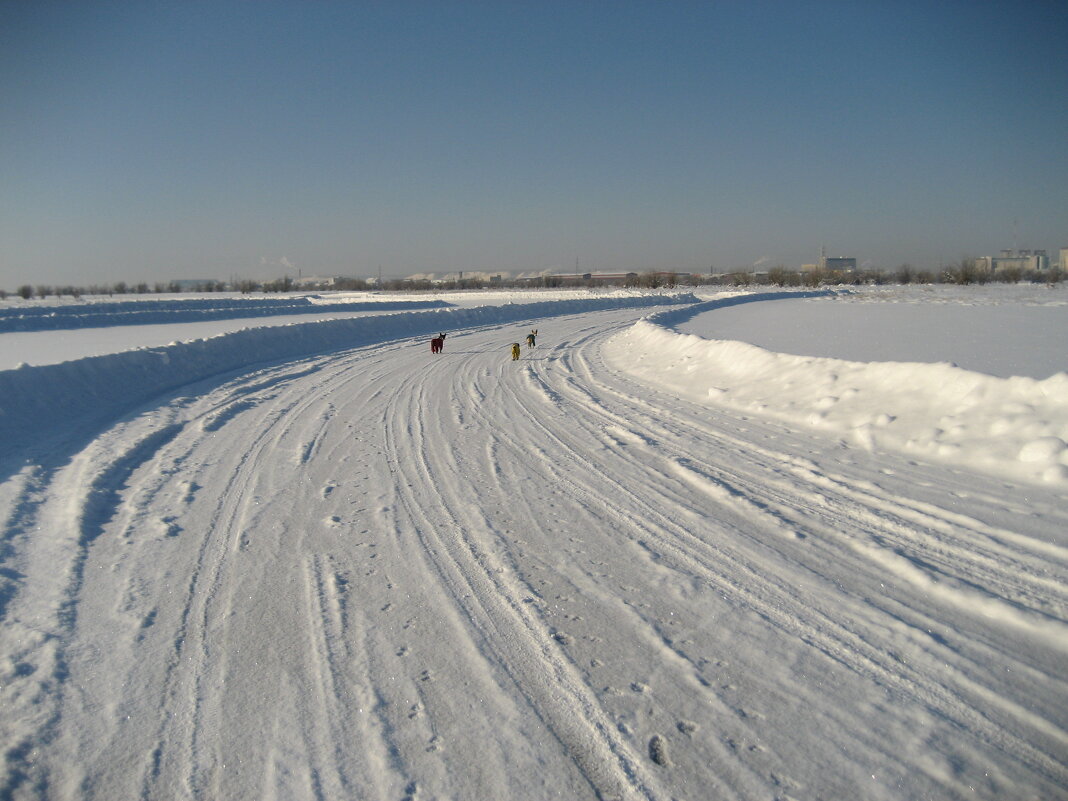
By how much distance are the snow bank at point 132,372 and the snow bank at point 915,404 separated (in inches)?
437

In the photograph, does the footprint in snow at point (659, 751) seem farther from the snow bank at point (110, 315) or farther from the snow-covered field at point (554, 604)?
the snow bank at point (110, 315)

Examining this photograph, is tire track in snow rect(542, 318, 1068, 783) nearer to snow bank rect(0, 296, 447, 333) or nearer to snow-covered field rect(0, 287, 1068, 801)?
snow-covered field rect(0, 287, 1068, 801)

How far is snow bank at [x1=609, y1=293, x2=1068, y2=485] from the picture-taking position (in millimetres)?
7340

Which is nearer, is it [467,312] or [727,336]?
[727,336]

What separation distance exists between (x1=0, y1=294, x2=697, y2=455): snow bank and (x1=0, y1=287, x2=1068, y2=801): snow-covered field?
1.54ft

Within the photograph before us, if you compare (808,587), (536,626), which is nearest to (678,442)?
(808,587)

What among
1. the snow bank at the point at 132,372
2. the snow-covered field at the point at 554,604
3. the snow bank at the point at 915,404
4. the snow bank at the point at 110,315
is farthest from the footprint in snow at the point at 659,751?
the snow bank at the point at 110,315

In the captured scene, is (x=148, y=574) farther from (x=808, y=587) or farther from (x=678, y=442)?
(x=678, y=442)

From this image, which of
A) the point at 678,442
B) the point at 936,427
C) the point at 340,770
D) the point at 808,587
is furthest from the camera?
the point at 678,442

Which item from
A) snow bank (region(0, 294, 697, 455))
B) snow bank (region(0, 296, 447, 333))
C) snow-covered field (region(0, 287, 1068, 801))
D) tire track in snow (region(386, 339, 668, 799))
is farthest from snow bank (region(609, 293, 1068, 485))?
snow bank (region(0, 296, 447, 333))

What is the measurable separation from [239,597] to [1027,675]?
498 centimetres

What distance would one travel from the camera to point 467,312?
40.5 meters

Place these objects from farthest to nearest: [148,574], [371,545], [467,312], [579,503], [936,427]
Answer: [467,312] → [936,427] → [579,503] → [371,545] → [148,574]

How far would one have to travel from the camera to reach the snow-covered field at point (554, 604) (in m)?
3.20
